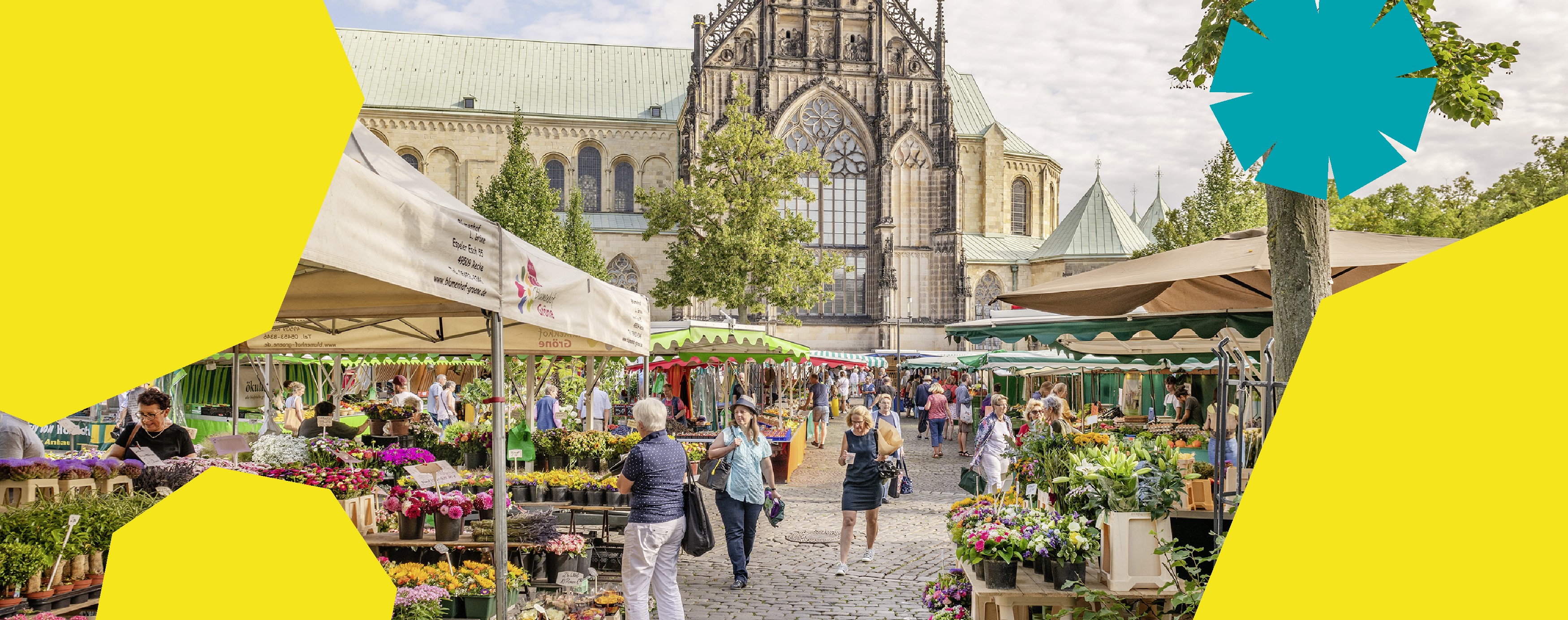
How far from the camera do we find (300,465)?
8258 mm

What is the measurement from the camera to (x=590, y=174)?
170ft

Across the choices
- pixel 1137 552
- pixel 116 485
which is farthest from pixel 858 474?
pixel 116 485

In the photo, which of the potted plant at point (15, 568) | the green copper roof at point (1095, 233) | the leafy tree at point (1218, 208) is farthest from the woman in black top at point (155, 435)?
the green copper roof at point (1095, 233)

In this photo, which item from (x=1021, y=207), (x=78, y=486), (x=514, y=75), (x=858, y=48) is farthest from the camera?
(x=1021, y=207)

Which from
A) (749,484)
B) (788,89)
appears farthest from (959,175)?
(749,484)

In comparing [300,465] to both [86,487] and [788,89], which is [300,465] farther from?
[788,89]

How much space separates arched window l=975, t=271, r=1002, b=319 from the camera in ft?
168

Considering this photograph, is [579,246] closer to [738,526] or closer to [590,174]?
[590,174]

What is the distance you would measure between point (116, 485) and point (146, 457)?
985mm

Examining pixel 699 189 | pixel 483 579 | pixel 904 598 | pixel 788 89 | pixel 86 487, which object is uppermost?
pixel 788 89

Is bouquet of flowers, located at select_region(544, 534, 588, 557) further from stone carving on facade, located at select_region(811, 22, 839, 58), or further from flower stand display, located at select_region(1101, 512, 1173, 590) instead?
stone carving on facade, located at select_region(811, 22, 839, 58)

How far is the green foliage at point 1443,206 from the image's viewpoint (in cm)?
1730

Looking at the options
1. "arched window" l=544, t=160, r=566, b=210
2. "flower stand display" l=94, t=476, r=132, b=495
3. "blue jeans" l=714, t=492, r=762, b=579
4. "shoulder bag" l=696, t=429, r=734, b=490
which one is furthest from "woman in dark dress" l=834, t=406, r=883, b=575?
"arched window" l=544, t=160, r=566, b=210

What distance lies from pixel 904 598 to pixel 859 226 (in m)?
39.3
